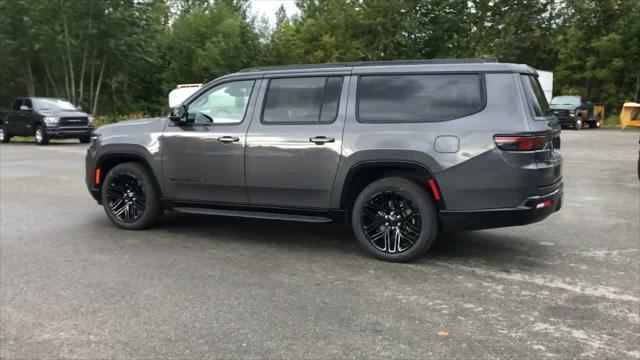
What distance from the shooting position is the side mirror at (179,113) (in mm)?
6098

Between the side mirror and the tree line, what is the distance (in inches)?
985

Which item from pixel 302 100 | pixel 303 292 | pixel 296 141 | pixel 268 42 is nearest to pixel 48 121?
pixel 302 100

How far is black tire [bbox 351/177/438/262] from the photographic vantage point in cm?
513

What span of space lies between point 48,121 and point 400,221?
18.2m

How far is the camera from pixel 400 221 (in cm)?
529

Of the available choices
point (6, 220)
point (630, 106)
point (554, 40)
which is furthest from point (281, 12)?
point (6, 220)

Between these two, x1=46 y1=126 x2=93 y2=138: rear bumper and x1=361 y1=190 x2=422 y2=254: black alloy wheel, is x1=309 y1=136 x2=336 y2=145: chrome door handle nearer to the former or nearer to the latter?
x1=361 y1=190 x2=422 y2=254: black alloy wheel

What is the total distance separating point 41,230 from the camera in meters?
6.59

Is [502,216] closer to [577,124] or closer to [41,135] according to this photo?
[41,135]

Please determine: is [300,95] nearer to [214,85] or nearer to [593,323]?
[214,85]

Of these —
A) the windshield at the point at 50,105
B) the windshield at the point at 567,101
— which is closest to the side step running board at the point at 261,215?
the windshield at the point at 50,105

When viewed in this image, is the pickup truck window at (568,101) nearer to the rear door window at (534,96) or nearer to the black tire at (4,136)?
the black tire at (4,136)

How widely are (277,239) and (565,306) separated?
A: 10.2 ft

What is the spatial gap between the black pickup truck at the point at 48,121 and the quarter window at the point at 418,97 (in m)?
17.6
